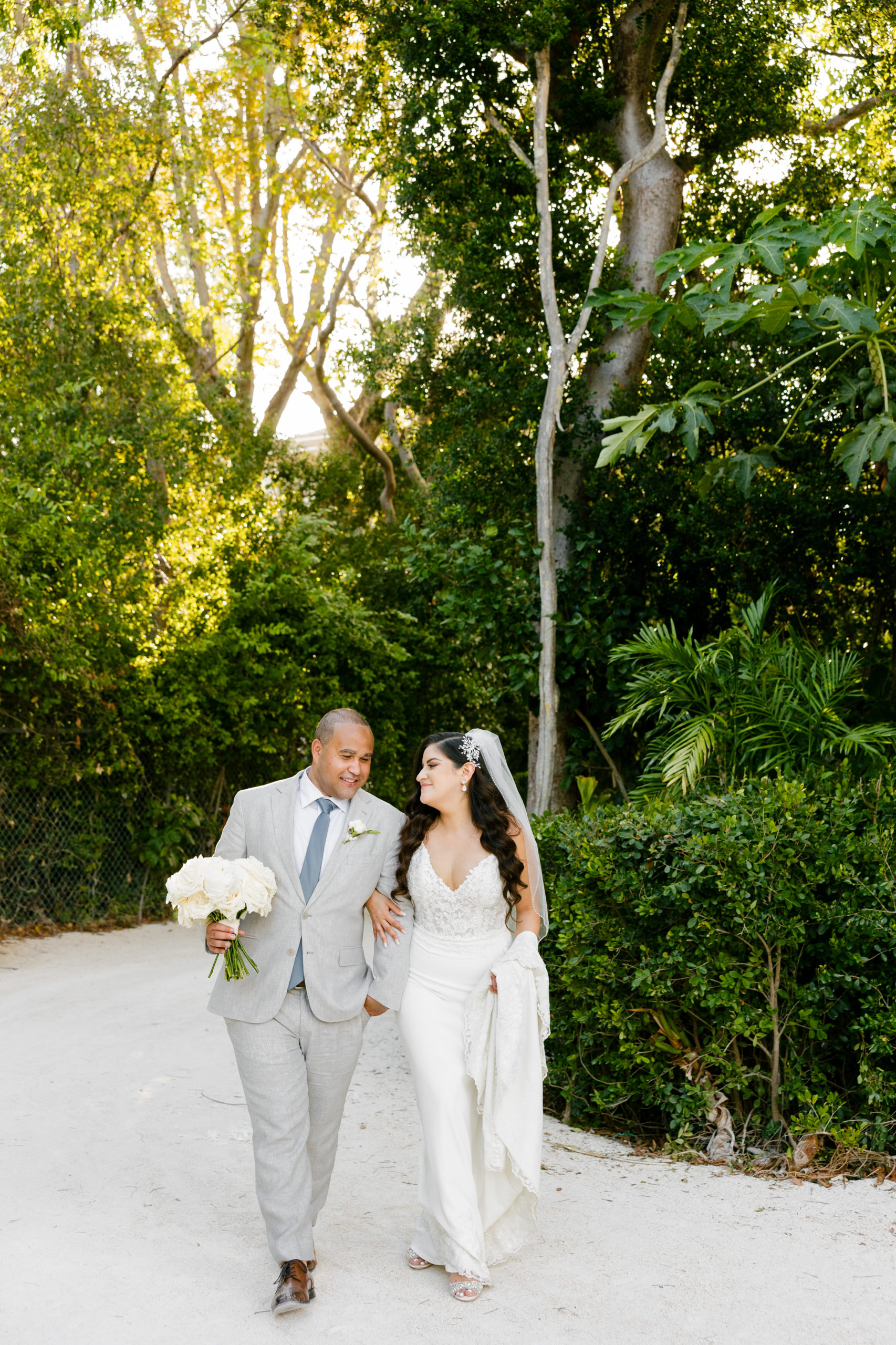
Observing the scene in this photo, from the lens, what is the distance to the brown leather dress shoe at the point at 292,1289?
139 inches

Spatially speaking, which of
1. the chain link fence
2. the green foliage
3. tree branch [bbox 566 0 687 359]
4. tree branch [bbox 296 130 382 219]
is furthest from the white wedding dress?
tree branch [bbox 296 130 382 219]

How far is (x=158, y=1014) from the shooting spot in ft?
26.3

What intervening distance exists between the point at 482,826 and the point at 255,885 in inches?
36.0

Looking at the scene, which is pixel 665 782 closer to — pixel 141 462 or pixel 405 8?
pixel 405 8

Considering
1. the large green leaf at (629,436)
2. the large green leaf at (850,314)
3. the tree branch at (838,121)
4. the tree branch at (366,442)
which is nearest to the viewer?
the large green leaf at (850,314)

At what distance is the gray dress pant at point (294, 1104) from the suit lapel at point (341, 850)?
0.37 metres

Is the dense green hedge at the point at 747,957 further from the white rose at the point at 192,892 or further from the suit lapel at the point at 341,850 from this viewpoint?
the white rose at the point at 192,892

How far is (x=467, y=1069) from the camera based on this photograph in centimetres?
393

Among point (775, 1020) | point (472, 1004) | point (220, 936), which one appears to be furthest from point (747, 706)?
point (220, 936)


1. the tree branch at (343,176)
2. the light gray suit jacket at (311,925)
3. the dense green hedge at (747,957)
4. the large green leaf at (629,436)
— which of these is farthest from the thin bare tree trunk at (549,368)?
the tree branch at (343,176)

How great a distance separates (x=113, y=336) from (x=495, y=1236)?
12180mm

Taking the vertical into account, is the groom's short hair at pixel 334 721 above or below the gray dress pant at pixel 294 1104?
above

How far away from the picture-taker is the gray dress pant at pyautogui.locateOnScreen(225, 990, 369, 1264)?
12.0 feet

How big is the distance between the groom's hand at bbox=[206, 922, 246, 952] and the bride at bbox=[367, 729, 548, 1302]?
59cm
